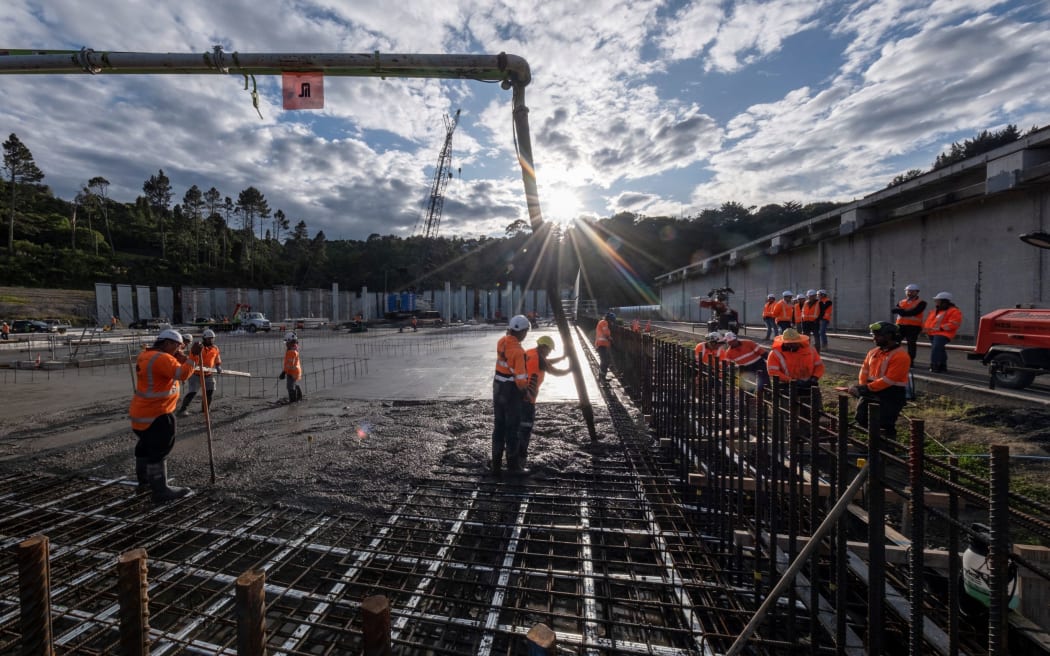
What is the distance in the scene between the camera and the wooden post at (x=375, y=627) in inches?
53.9

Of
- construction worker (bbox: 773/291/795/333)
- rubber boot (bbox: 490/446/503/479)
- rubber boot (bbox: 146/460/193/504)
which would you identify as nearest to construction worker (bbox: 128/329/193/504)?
rubber boot (bbox: 146/460/193/504)

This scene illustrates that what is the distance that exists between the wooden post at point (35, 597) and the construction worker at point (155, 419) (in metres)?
3.49

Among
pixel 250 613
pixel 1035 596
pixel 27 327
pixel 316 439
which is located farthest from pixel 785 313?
pixel 27 327

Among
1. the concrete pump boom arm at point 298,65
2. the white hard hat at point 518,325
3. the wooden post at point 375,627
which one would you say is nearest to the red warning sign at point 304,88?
the concrete pump boom arm at point 298,65

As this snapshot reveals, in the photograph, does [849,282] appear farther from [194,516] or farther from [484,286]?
[484,286]

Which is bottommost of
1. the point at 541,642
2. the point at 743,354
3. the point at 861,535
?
the point at 861,535

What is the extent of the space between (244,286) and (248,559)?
2724 inches

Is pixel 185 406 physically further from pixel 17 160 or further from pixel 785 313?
pixel 17 160

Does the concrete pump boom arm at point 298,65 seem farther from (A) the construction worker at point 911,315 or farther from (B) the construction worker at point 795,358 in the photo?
(A) the construction worker at point 911,315

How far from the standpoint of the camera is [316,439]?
6746mm

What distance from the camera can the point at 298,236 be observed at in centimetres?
8600

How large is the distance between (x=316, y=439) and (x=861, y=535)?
6.78 metres

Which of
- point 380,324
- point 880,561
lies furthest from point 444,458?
point 380,324

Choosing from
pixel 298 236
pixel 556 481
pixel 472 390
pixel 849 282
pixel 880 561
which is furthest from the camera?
pixel 298 236
